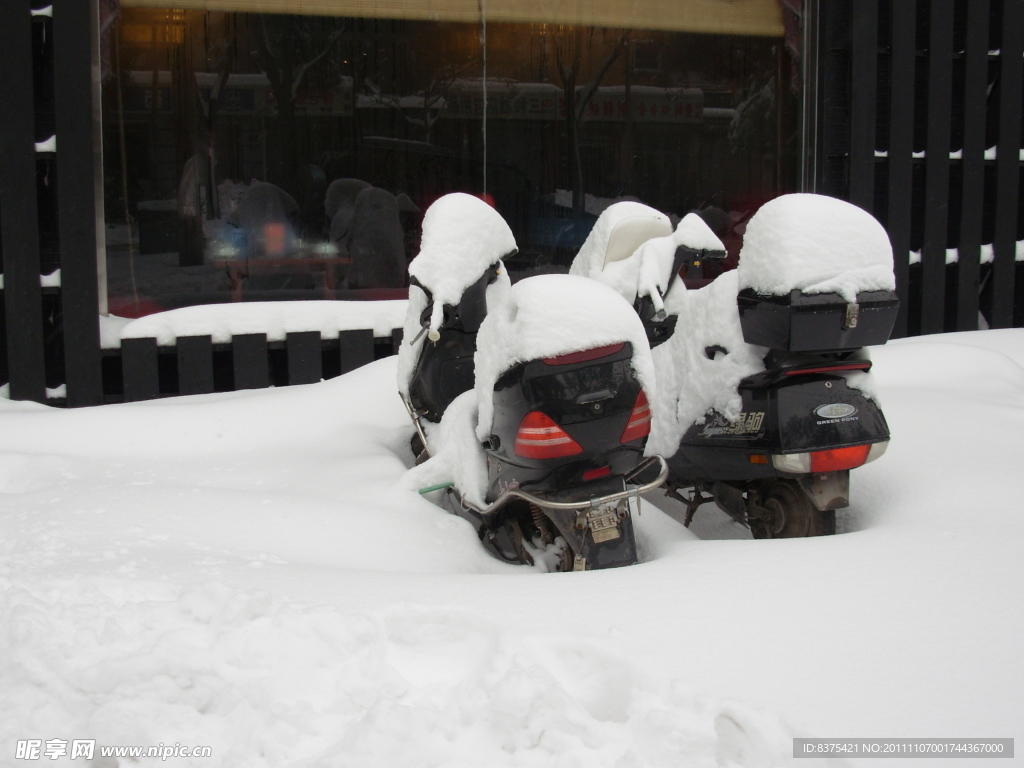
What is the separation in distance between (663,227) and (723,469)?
4.63 feet

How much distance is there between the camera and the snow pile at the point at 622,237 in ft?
13.6

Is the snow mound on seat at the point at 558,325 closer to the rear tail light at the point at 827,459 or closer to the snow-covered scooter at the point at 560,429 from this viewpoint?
the snow-covered scooter at the point at 560,429

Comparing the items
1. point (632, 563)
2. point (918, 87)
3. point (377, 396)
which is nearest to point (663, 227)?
point (377, 396)

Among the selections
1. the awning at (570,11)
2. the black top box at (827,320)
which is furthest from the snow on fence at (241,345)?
the black top box at (827,320)

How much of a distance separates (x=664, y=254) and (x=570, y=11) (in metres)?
3.37

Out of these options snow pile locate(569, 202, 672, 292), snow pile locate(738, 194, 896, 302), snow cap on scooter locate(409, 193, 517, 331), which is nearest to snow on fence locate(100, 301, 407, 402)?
snow pile locate(569, 202, 672, 292)

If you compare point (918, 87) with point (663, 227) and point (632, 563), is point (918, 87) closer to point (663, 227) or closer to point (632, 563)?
point (663, 227)

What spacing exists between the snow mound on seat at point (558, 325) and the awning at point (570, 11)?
13.9ft

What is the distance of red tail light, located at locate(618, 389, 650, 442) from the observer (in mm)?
2777

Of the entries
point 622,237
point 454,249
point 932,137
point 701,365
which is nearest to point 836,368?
point 701,365

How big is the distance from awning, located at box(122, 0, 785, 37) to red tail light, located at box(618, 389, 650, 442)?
460cm

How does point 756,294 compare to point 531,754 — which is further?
point 756,294

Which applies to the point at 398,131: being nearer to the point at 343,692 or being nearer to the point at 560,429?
the point at 560,429

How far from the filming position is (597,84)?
271 inches
